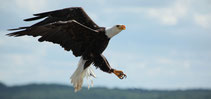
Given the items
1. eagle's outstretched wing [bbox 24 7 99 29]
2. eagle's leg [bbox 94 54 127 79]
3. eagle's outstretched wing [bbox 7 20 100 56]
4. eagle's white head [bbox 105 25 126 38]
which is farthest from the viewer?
eagle's outstretched wing [bbox 24 7 99 29]

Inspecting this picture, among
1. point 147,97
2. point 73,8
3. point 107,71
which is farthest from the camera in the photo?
point 147,97

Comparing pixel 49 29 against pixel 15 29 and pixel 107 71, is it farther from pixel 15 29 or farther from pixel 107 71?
pixel 107 71

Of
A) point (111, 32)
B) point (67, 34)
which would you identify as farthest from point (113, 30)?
point (67, 34)

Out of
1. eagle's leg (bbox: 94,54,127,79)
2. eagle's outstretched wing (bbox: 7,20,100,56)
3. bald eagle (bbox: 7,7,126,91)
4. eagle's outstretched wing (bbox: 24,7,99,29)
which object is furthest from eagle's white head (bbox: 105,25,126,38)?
eagle's outstretched wing (bbox: 24,7,99,29)

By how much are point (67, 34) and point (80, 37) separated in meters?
0.30

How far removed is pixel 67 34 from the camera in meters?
8.45

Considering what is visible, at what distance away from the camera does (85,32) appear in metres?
8.47

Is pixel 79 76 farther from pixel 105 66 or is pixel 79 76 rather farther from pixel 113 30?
pixel 113 30

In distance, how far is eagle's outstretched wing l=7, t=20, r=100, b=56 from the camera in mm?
8031

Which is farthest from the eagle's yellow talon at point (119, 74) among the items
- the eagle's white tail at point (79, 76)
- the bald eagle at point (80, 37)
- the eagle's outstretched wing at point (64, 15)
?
the eagle's outstretched wing at point (64, 15)

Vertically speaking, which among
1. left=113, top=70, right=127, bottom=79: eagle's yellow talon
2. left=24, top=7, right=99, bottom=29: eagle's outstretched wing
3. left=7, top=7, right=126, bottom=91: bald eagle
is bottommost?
left=113, top=70, right=127, bottom=79: eagle's yellow talon

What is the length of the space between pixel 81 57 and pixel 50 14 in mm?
1392

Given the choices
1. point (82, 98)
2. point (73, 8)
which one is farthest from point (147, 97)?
point (73, 8)

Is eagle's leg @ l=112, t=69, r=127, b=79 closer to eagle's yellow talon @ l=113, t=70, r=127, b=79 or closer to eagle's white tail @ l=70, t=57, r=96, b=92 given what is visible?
eagle's yellow talon @ l=113, t=70, r=127, b=79
